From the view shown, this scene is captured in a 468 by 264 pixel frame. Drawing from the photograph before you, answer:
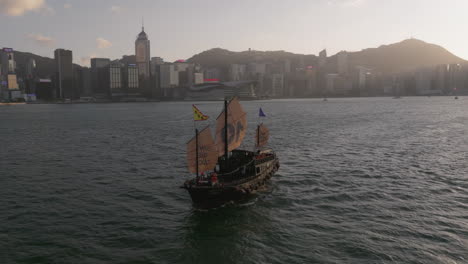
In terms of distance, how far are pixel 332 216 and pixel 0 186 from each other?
33.5 m

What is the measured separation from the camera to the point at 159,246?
73.4ft

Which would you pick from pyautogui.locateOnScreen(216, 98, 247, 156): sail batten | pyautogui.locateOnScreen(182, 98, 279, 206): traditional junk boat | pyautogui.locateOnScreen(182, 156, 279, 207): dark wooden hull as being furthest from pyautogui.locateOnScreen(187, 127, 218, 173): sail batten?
pyautogui.locateOnScreen(216, 98, 247, 156): sail batten

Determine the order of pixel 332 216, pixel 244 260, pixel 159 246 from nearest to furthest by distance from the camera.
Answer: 1. pixel 244 260
2. pixel 159 246
3. pixel 332 216

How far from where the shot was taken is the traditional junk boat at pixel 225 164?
2827 centimetres

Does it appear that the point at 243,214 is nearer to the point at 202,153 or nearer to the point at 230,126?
the point at 202,153

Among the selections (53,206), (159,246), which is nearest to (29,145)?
(53,206)

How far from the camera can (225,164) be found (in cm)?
3378

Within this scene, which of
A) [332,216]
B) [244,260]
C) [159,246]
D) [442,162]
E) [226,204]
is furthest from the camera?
[442,162]

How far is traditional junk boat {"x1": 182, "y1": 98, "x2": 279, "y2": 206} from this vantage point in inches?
1113

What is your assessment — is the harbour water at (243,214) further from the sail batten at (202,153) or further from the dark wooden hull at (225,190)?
the sail batten at (202,153)

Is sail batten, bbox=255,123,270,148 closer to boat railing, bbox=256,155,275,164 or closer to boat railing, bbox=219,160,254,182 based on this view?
boat railing, bbox=256,155,275,164

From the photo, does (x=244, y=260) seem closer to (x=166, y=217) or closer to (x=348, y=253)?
(x=348, y=253)

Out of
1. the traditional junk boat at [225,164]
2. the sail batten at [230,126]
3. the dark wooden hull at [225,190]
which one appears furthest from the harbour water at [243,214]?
the sail batten at [230,126]

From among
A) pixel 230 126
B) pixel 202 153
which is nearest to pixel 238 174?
pixel 230 126
